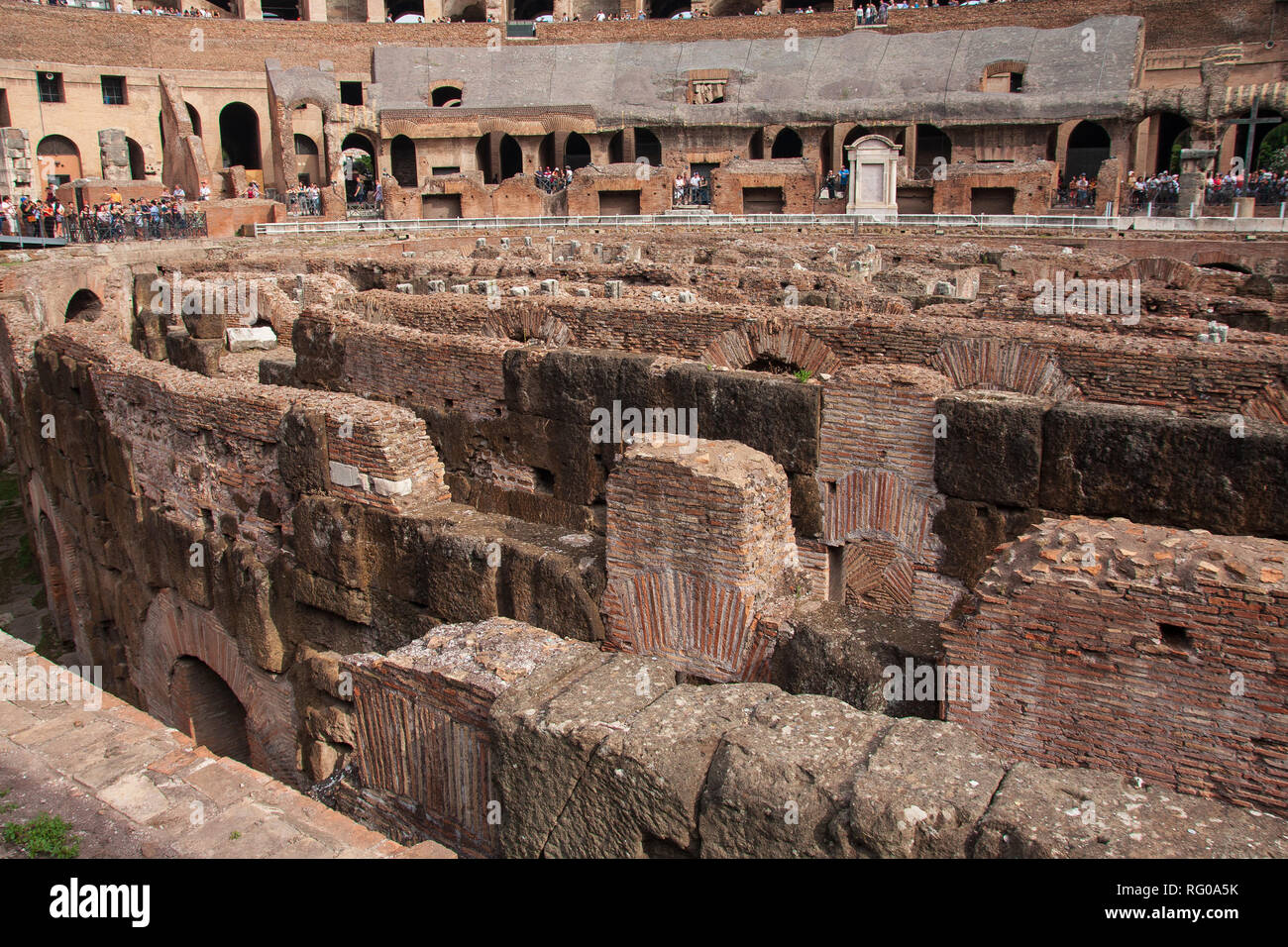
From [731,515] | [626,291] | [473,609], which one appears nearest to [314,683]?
[473,609]

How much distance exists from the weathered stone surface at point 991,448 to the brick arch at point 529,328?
4653mm

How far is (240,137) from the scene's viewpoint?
4006cm

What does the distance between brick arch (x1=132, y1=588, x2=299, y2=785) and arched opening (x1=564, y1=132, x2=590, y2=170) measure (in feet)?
101

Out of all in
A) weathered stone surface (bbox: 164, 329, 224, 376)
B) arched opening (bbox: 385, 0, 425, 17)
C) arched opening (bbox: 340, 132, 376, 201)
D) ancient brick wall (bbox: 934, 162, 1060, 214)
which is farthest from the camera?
arched opening (bbox: 385, 0, 425, 17)

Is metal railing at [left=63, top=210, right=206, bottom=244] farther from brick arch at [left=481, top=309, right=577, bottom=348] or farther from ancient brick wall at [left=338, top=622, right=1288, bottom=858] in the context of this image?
ancient brick wall at [left=338, top=622, right=1288, bottom=858]

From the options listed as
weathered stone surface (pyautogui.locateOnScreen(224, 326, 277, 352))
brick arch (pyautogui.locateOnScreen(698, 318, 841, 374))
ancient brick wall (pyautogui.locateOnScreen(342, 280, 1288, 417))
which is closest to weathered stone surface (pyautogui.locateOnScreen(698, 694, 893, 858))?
ancient brick wall (pyautogui.locateOnScreen(342, 280, 1288, 417))

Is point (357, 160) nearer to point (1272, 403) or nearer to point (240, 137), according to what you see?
point (240, 137)

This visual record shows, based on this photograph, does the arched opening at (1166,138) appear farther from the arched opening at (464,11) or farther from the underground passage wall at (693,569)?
the underground passage wall at (693,569)

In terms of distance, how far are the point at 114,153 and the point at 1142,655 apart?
35.2 meters

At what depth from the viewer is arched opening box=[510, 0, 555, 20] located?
1885 inches

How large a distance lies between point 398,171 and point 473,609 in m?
33.5

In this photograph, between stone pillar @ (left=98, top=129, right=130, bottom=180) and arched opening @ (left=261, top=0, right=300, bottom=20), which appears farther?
arched opening @ (left=261, top=0, right=300, bottom=20)

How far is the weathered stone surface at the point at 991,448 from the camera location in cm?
535

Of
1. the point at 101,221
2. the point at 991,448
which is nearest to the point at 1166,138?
the point at 101,221
